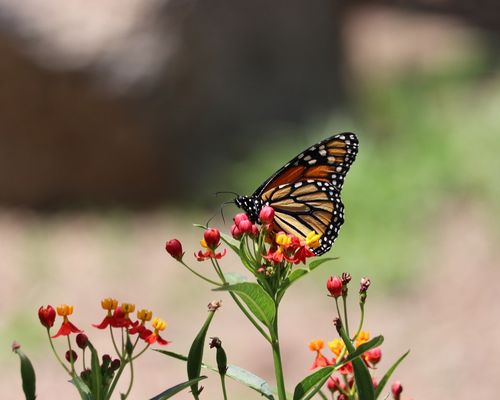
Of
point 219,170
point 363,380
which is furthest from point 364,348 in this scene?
point 219,170

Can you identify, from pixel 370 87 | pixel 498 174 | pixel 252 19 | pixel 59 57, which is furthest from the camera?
pixel 370 87

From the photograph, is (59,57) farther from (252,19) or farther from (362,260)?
(362,260)

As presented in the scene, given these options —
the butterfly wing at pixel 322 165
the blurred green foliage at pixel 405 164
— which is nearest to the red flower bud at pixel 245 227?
the butterfly wing at pixel 322 165

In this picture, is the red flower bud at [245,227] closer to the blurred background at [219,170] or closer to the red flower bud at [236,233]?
the red flower bud at [236,233]

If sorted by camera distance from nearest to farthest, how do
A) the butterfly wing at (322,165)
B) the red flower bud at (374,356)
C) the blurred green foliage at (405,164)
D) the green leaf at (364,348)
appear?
the green leaf at (364,348) → the red flower bud at (374,356) → the butterfly wing at (322,165) → the blurred green foliage at (405,164)

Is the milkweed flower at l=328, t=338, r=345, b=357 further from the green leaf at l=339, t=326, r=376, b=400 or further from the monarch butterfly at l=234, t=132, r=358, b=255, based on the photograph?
the monarch butterfly at l=234, t=132, r=358, b=255

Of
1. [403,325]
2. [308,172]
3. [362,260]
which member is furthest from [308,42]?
[308,172]
